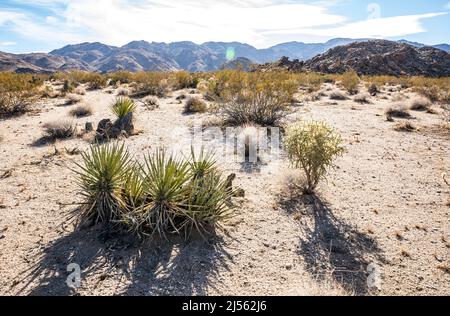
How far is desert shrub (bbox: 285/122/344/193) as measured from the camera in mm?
6043

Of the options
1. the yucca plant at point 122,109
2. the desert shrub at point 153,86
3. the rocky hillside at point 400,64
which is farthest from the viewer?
the rocky hillside at point 400,64

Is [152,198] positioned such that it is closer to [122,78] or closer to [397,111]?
[397,111]

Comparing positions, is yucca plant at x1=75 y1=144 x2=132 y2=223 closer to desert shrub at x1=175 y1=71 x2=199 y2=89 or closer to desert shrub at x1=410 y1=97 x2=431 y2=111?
desert shrub at x1=410 y1=97 x2=431 y2=111

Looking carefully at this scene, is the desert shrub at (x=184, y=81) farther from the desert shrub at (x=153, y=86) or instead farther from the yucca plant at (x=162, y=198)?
the yucca plant at (x=162, y=198)

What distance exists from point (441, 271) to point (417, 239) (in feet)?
2.50

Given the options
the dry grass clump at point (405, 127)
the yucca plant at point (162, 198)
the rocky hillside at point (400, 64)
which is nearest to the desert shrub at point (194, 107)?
the dry grass clump at point (405, 127)

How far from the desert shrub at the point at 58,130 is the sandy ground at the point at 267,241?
153 centimetres

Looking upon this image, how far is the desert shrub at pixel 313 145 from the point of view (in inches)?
238

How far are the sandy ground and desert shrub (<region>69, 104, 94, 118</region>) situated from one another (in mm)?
5146

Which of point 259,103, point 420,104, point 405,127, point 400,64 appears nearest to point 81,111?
point 259,103

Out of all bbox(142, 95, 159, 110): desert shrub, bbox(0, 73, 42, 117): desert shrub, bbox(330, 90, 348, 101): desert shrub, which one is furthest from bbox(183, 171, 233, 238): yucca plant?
bbox(330, 90, 348, 101): desert shrub
